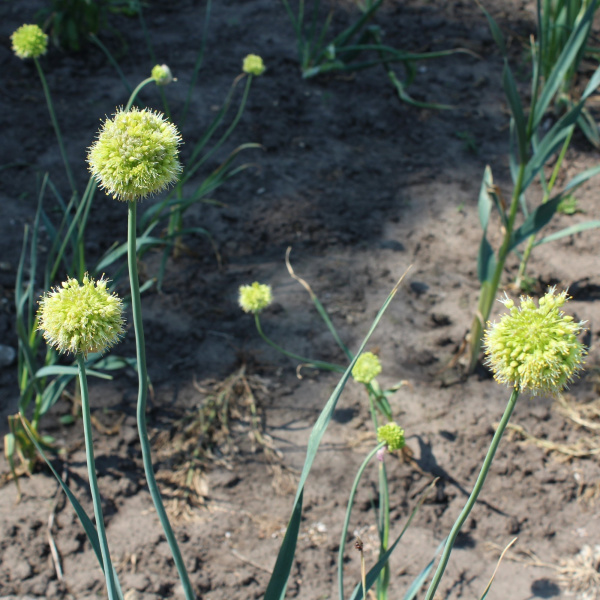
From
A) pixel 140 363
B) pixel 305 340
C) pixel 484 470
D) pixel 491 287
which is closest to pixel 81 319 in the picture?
pixel 140 363

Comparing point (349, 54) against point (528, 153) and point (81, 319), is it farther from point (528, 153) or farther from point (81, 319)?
point (81, 319)

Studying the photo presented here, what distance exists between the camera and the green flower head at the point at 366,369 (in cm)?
177

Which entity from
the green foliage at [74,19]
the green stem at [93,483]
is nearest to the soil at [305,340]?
the green foliage at [74,19]

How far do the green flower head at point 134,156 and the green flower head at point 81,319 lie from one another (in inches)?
7.2

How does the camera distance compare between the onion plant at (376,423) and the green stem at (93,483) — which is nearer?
the green stem at (93,483)

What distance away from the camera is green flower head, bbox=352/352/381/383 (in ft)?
5.82

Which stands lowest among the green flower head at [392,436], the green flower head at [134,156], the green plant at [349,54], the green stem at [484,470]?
the green flower head at [392,436]

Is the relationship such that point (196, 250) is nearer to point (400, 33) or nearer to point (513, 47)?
point (400, 33)

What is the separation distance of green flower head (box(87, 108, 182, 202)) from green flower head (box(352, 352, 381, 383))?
0.93 m

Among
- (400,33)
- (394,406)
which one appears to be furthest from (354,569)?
(400,33)

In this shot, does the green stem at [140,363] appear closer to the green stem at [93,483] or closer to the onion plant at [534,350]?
the green stem at [93,483]

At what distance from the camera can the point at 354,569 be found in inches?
72.1

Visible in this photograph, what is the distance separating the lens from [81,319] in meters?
1.01

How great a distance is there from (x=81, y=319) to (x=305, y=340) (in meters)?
1.55
